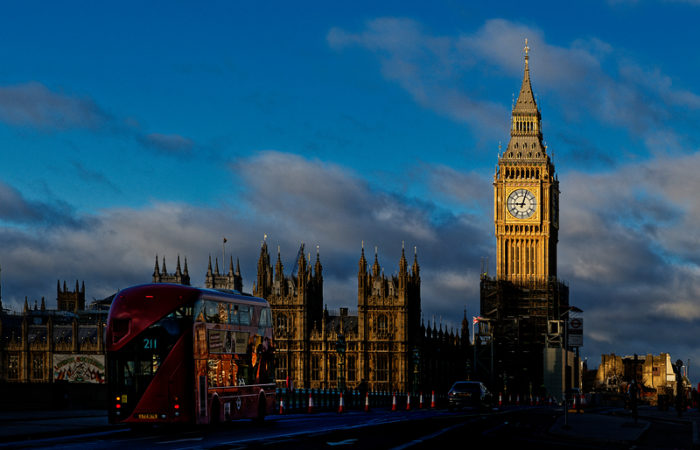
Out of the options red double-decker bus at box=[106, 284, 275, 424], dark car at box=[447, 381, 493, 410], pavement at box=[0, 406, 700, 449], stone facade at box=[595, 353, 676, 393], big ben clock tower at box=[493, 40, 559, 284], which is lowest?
stone facade at box=[595, 353, 676, 393]

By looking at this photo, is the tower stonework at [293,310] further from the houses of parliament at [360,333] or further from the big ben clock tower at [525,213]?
the big ben clock tower at [525,213]

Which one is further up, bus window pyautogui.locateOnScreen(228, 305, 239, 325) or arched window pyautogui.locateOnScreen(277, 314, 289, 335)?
bus window pyautogui.locateOnScreen(228, 305, 239, 325)

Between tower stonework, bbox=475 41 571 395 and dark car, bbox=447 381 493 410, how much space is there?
69717 millimetres

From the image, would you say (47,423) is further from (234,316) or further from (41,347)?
(41,347)

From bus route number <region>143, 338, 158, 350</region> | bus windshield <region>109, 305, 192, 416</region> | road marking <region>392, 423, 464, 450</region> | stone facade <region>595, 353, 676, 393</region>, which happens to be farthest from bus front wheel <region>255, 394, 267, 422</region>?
stone facade <region>595, 353, 676, 393</region>

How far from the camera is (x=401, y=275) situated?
126m

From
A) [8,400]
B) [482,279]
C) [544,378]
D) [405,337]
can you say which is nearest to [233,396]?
[8,400]

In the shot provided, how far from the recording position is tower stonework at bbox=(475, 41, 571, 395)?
A: 13725 centimetres

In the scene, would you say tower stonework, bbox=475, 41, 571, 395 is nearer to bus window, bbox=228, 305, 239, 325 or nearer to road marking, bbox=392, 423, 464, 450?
road marking, bbox=392, 423, 464, 450

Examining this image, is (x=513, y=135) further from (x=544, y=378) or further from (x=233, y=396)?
(x=233, y=396)

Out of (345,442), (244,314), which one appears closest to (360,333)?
(244,314)

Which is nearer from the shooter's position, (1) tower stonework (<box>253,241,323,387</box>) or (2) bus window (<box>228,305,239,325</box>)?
(2) bus window (<box>228,305,239,325</box>)

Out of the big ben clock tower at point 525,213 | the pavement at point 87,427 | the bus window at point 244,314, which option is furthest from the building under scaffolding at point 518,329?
the bus window at point 244,314

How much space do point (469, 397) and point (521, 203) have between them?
93.9 metres
